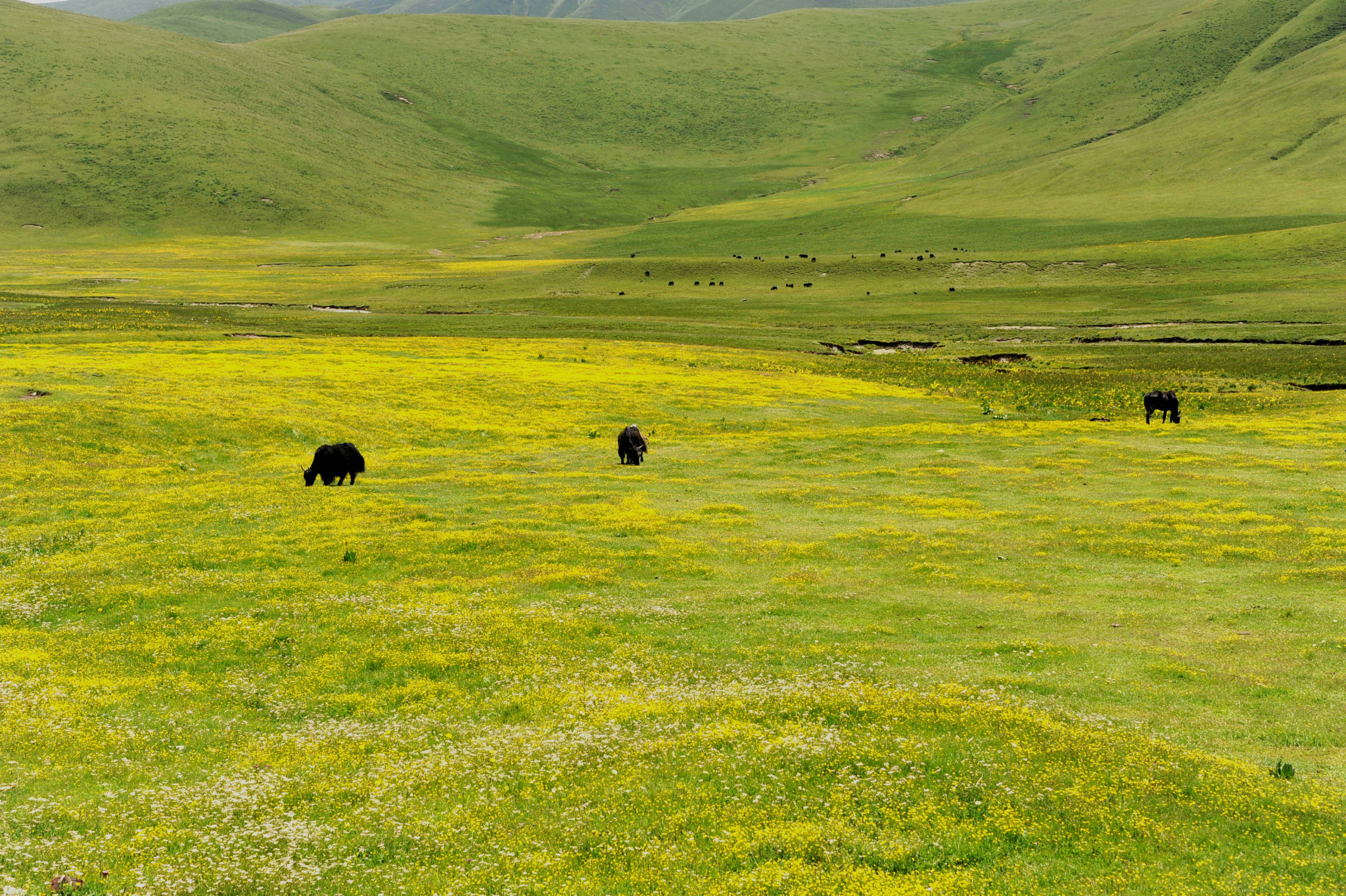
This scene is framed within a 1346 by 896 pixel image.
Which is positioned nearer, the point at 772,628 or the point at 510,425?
the point at 772,628

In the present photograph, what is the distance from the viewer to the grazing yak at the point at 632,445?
42812 mm

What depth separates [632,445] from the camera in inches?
1690

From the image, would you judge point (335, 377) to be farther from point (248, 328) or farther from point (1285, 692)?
point (1285, 692)

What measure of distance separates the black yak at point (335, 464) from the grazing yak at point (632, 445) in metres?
12.3

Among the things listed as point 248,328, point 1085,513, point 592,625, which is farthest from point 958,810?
point 248,328

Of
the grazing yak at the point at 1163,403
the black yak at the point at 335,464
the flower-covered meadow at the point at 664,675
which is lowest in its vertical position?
the flower-covered meadow at the point at 664,675

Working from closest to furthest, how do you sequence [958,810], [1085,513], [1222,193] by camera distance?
1. [958,810]
2. [1085,513]
3. [1222,193]

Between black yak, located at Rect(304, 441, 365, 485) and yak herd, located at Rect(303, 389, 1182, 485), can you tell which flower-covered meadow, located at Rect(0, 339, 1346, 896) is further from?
yak herd, located at Rect(303, 389, 1182, 485)

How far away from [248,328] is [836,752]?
93491mm

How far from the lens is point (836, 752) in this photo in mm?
14648

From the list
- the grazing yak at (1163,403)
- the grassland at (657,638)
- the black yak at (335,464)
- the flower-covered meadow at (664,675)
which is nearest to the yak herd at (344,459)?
the black yak at (335,464)

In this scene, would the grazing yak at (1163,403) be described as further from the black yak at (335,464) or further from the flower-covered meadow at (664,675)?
the black yak at (335,464)

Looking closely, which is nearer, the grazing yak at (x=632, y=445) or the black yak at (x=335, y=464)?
the black yak at (x=335, y=464)

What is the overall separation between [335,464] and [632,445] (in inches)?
544
